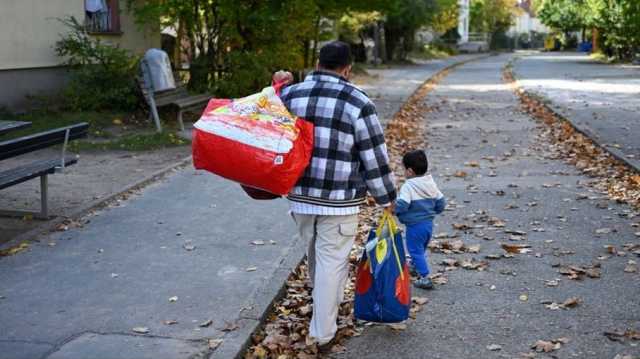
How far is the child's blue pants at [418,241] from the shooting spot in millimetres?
5863

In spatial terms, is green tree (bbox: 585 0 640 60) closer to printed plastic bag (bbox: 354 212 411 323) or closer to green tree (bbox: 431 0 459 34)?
green tree (bbox: 431 0 459 34)

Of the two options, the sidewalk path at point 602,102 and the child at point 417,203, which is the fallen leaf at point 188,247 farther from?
the sidewalk path at point 602,102

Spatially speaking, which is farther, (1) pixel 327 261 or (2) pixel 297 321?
(2) pixel 297 321

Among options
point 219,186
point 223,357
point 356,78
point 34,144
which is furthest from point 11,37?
point 356,78

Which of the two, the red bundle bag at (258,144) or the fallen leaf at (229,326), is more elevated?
the red bundle bag at (258,144)

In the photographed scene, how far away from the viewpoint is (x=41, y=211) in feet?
26.6

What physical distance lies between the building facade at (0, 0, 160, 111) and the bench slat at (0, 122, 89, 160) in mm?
7462

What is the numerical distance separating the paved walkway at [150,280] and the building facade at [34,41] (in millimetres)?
7472

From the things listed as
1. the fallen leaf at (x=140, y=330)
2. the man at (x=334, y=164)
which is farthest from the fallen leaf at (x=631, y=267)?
the fallen leaf at (x=140, y=330)

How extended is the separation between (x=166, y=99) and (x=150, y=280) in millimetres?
9298

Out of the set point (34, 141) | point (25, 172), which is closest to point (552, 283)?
point (34, 141)

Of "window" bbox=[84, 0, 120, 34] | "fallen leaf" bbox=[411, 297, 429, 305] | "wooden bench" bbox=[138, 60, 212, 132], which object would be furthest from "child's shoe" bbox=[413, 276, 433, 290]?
"window" bbox=[84, 0, 120, 34]

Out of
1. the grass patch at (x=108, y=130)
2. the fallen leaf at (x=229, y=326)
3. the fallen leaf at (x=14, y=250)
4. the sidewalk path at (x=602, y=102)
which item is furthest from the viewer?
the sidewalk path at (x=602, y=102)

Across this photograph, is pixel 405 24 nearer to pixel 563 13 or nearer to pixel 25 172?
pixel 563 13
